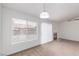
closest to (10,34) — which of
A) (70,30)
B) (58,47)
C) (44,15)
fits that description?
(44,15)

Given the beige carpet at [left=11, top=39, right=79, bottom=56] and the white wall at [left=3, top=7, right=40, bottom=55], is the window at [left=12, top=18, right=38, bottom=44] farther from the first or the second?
the beige carpet at [left=11, top=39, right=79, bottom=56]

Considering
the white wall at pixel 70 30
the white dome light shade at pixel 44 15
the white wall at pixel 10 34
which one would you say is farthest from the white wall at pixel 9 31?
the white wall at pixel 70 30

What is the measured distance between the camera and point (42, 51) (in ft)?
6.73

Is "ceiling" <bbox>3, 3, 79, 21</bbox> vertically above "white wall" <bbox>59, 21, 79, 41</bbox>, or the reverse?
"ceiling" <bbox>3, 3, 79, 21</bbox>

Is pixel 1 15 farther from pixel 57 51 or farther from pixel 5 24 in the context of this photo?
pixel 57 51

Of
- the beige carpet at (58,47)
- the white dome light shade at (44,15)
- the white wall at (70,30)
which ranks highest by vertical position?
the white dome light shade at (44,15)

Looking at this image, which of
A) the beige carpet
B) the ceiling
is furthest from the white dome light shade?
the beige carpet

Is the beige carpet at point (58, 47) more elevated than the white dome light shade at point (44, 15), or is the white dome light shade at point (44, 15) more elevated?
the white dome light shade at point (44, 15)

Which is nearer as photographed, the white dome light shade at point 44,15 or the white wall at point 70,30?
the white dome light shade at point 44,15

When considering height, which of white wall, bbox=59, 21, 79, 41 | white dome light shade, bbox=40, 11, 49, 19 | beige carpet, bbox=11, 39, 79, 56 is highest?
white dome light shade, bbox=40, 11, 49, 19

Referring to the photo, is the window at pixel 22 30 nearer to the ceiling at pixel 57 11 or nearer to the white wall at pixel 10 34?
the white wall at pixel 10 34

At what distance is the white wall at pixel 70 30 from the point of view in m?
2.07

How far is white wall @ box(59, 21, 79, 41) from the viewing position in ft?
6.80

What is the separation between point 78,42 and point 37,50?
105 centimetres
